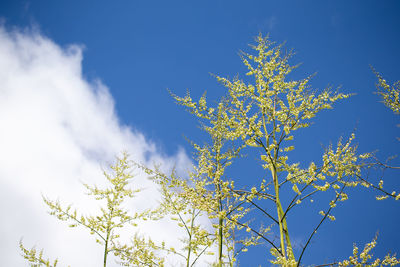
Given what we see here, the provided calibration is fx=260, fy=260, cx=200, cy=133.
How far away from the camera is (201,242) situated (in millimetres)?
7012

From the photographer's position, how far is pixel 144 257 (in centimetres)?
706

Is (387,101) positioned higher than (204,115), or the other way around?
(387,101)

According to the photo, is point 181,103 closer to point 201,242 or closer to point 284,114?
point 284,114

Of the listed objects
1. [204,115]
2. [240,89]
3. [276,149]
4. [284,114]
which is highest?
[240,89]

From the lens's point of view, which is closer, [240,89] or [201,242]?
[240,89]

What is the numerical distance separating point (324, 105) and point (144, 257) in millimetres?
5887

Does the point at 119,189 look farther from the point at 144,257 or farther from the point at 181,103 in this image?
the point at 181,103

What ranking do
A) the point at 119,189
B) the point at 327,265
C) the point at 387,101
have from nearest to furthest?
the point at 327,265
the point at 387,101
the point at 119,189

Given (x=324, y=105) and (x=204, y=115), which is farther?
(x=204, y=115)

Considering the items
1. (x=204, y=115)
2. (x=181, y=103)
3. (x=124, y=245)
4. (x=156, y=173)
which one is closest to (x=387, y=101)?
(x=204, y=115)

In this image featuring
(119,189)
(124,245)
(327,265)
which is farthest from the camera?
(119,189)

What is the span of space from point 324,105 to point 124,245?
7.16m

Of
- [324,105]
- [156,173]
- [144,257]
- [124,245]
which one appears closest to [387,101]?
[324,105]

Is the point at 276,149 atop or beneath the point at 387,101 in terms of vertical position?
beneath
